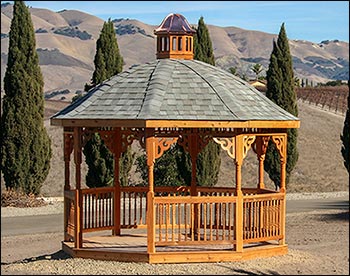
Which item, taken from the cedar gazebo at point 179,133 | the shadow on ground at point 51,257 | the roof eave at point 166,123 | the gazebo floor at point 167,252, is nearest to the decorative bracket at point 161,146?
the cedar gazebo at point 179,133

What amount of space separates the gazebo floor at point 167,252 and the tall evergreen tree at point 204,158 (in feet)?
38.9

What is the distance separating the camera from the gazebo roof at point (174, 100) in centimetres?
1513

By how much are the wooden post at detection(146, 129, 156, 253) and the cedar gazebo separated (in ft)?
0.06

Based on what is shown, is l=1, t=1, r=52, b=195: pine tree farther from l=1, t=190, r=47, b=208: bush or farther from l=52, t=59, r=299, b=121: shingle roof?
l=52, t=59, r=299, b=121: shingle roof

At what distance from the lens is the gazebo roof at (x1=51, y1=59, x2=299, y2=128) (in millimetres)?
15133

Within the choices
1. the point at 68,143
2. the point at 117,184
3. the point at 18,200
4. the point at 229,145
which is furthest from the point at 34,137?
the point at 229,145

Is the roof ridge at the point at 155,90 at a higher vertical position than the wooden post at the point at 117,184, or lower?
higher

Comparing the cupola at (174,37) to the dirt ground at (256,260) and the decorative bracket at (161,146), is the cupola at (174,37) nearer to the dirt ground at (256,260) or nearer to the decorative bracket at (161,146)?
the decorative bracket at (161,146)

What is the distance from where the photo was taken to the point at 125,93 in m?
16.2

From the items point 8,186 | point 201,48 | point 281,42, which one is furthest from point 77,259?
point 281,42

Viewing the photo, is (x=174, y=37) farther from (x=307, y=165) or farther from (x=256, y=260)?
(x=307, y=165)

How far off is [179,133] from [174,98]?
4.73 feet

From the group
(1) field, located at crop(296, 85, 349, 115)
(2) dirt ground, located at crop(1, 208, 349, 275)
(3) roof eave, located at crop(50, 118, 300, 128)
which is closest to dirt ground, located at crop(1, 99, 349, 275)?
(2) dirt ground, located at crop(1, 208, 349, 275)

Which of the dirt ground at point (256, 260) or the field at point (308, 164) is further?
the field at point (308, 164)
